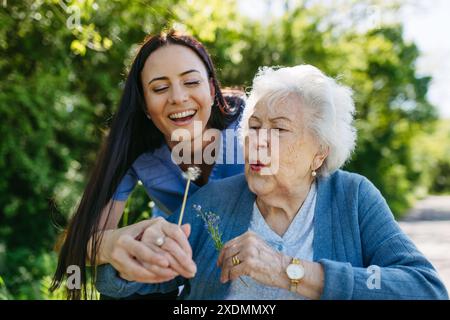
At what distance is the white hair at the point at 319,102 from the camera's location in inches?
80.4

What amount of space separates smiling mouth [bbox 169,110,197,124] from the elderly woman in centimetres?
35

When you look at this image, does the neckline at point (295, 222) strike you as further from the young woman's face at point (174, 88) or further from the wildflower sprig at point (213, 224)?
the young woman's face at point (174, 88)

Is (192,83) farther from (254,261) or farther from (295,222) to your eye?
(254,261)

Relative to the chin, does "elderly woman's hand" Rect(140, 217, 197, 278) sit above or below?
below

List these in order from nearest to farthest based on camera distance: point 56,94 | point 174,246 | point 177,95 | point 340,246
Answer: point 174,246 → point 340,246 → point 177,95 → point 56,94

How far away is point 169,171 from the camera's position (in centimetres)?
265

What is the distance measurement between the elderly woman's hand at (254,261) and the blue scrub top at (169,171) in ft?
2.67

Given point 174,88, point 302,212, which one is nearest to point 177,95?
point 174,88

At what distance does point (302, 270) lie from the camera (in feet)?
5.75

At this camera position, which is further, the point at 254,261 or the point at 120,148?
the point at 120,148

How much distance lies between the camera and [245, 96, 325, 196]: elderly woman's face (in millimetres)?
2018

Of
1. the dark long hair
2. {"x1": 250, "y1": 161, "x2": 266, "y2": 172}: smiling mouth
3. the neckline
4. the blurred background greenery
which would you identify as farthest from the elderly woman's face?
the blurred background greenery

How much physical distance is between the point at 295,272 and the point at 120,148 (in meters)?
0.97

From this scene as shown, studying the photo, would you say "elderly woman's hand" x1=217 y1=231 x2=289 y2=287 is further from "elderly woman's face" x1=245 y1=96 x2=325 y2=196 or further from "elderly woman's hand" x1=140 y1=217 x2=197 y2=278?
"elderly woman's face" x1=245 y1=96 x2=325 y2=196
